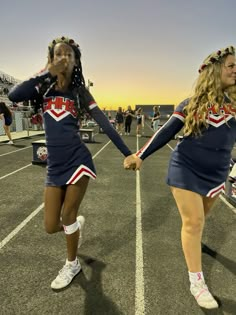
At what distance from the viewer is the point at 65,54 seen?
2426mm

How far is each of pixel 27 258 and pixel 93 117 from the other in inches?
73.1

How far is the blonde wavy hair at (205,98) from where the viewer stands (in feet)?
7.43

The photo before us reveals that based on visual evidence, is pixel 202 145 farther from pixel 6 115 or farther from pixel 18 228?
pixel 6 115

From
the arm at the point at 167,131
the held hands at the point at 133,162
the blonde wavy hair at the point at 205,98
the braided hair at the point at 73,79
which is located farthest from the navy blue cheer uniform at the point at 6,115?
the blonde wavy hair at the point at 205,98

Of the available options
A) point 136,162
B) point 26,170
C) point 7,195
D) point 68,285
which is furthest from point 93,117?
point 26,170

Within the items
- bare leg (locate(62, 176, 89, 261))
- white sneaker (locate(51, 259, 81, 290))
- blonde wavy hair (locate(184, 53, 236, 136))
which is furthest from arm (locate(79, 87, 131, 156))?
white sneaker (locate(51, 259, 81, 290))

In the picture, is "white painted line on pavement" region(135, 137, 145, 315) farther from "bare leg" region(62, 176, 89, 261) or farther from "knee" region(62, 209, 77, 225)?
"knee" region(62, 209, 77, 225)

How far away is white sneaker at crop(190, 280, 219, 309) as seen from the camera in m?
2.35

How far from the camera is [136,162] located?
2.59 m

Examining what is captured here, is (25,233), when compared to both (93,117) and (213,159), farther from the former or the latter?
(213,159)

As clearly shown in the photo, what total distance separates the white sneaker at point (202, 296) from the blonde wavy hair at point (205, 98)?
137 centimetres

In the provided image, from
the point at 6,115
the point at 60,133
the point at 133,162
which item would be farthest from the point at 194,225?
the point at 6,115

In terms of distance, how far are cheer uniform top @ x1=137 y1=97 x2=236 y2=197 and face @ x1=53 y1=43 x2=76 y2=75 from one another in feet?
3.47

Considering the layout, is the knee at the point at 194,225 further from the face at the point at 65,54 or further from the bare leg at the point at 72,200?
the face at the point at 65,54
